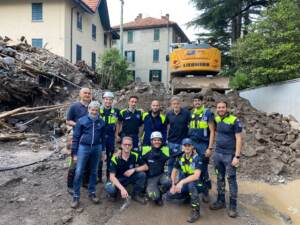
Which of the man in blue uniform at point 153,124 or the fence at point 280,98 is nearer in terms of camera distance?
the man in blue uniform at point 153,124

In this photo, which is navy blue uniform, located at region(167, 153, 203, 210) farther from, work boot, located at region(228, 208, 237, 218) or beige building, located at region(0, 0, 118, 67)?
beige building, located at region(0, 0, 118, 67)

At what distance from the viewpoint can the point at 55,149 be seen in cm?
920

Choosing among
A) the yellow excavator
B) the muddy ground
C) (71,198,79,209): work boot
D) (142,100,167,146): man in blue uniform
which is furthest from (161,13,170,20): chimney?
(71,198,79,209): work boot

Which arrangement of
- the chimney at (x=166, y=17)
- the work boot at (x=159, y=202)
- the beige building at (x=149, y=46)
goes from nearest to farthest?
1. the work boot at (x=159, y=202)
2. the beige building at (x=149, y=46)
3. the chimney at (x=166, y=17)

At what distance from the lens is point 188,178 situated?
5.32 m

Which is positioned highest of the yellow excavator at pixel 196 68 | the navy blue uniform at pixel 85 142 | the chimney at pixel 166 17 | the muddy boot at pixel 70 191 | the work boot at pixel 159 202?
the chimney at pixel 166 17

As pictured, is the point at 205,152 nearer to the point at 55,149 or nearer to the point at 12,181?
the point at 12,181

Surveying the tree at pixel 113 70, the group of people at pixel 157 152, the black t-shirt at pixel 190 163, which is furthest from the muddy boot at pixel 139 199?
the tree at pixel 113 70

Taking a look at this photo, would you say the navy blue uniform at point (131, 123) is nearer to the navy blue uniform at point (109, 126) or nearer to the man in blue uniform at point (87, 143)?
the navy blue uniform at point (109, 126)

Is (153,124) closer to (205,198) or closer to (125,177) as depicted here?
(125,177)

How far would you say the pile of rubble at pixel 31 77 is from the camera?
13445mm

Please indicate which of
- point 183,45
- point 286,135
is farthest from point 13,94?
point 286,135

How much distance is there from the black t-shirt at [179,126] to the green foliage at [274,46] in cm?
683

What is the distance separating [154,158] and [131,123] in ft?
2.69
